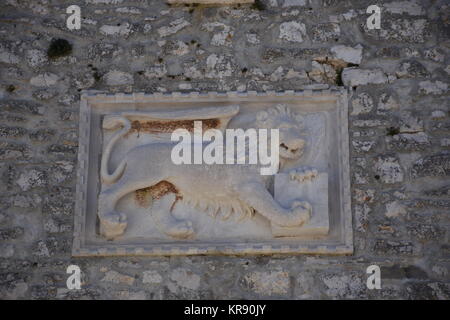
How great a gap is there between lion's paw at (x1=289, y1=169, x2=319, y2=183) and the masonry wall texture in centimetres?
28

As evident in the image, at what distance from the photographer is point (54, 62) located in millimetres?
5414

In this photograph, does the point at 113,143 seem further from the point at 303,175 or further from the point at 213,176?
the point at 303,175

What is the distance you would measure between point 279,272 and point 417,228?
3.17 feet

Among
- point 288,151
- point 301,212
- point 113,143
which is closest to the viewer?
point 301,212

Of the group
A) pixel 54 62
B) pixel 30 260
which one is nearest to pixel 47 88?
pixel 54 62

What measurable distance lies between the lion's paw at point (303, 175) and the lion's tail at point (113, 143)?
117cm

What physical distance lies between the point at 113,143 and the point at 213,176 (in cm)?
78

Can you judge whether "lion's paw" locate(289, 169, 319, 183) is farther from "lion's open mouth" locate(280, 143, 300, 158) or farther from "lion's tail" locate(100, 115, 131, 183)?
"lion's tail" locate(100, 115, 131, 183)

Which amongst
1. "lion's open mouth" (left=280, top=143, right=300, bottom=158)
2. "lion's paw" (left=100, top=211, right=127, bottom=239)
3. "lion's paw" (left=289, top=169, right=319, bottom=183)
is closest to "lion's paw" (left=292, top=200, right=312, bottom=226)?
"lion's paw" (left=289, top=169, right=319, bottom=183)

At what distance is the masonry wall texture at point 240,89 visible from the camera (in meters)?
4.82

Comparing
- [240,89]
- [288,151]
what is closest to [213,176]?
[288,151]

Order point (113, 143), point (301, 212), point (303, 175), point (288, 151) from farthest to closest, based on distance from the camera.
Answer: point (113, 143), point (288, 151), point (303, 175), point (301, 212)

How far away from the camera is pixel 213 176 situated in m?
5.01
